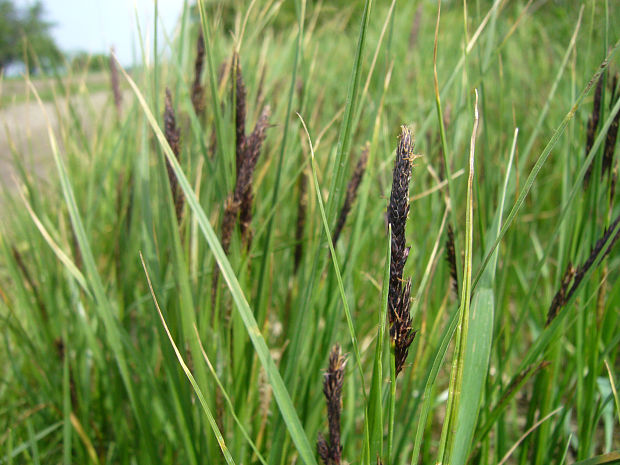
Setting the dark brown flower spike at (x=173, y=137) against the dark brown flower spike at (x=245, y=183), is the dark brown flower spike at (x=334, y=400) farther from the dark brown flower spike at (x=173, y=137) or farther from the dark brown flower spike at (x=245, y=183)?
the dark brown flower spike at (x=173, y=137)

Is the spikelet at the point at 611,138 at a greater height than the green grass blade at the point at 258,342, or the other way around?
the spikelet at the point at 611,138

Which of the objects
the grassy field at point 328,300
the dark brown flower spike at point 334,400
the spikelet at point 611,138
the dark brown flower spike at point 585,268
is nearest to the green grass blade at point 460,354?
the grassy field at point 328,300

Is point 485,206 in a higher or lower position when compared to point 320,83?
lower

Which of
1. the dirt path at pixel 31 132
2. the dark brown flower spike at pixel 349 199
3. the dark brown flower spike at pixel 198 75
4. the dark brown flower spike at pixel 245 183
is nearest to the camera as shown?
the dark brown flower spike at pixel 245 183

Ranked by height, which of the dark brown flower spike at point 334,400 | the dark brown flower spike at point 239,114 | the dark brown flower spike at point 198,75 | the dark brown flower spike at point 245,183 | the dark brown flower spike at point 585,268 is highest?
the dark brown flower spike at point 198,75

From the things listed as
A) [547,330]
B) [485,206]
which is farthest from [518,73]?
[547,330]

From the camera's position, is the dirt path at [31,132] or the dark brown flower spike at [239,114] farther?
the dirt path at [31,132]

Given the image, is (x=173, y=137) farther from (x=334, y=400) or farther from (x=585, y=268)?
(x=585, y=268)

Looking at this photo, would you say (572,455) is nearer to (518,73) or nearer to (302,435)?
(302,435)
